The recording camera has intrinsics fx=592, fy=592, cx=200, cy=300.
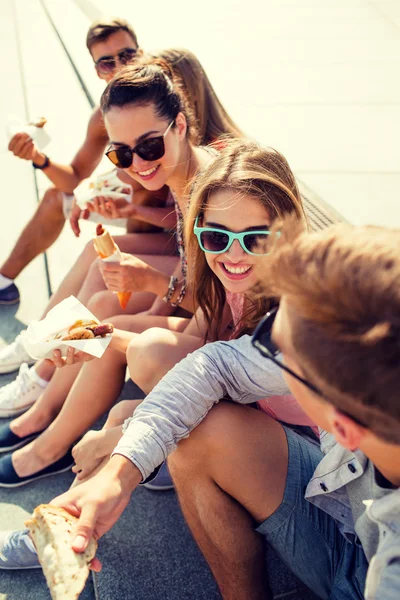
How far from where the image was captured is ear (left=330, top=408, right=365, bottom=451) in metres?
1.10

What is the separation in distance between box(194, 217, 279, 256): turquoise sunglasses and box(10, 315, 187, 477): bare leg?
1.62 feet

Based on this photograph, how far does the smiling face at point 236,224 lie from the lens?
1933 millimetres

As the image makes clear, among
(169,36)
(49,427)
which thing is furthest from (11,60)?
(49,427)

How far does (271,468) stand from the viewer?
1.67 meters

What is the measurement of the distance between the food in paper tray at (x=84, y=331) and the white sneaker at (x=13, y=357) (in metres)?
0.87

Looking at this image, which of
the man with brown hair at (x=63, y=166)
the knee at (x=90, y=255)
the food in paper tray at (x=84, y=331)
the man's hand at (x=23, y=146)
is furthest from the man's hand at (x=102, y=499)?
the man's hand at (x=23, y=146)

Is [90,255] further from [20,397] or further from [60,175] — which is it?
[20,397]

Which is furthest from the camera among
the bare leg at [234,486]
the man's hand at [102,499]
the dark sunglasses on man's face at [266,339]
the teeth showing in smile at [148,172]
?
the teeth showing in smile at [148,172]

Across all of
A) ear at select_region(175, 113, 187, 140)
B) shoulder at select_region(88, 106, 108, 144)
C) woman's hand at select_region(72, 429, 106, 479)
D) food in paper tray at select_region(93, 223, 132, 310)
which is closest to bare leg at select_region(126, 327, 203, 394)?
woman's hand at select_region(72, 429, 106, 479)

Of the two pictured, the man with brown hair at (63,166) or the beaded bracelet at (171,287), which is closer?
the beaded bracelet at (171,287)

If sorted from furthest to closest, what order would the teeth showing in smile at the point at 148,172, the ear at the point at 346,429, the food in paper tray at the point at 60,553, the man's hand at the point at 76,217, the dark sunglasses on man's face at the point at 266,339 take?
the man's hand at the point at 76,217
the teeth showing in smile at the point at 148,172
the food in paper tray at the point at 60,553
the dark sunglasses on man's face at the point at 266,339
the ear at the point at 346,429

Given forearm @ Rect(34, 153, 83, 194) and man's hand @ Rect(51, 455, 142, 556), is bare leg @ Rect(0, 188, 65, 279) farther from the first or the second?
man's hand @ Rect(51, 455, 142, 556)

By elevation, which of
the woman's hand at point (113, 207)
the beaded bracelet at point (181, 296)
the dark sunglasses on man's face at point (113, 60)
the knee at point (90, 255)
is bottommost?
the knee at point (90, 255)

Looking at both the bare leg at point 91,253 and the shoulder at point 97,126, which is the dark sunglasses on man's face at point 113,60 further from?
the bare leg at point 91,253
